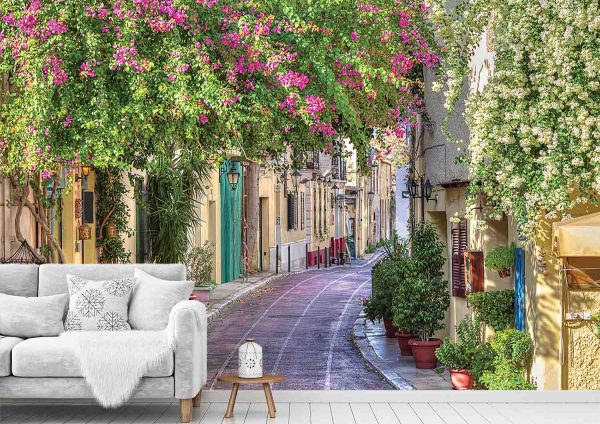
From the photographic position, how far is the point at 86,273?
8.66 metres

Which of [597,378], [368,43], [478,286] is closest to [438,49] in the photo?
[368,43]

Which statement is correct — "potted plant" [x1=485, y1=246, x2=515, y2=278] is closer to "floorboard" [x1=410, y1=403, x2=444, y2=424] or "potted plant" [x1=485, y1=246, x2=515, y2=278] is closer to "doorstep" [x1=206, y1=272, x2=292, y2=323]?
"floorboard" [x1=410, y1=403, x2=444, y2=424]

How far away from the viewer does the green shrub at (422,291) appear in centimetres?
1446

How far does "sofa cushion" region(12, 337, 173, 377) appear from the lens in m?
7.77

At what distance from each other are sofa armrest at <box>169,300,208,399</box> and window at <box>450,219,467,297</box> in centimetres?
731

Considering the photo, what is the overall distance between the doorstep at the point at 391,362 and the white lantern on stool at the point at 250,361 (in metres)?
4.88

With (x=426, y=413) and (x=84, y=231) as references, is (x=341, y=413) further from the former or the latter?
(x=84, y=231)

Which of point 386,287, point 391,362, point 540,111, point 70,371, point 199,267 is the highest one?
point 540,111

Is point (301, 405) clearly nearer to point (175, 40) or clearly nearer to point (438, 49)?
point (175, 40)

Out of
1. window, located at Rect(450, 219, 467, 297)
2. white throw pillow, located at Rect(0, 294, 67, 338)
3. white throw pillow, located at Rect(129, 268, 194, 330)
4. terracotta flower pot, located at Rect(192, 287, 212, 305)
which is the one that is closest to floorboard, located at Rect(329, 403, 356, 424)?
white throw pillow, located at Rect(129, 268, 194, 330)

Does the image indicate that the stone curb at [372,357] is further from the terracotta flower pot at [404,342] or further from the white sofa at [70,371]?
the white sofa at [70,371]

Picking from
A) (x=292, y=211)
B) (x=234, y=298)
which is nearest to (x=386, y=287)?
(x=234, y=298)

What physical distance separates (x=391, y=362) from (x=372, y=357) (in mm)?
506

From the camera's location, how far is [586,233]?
8766 mm
